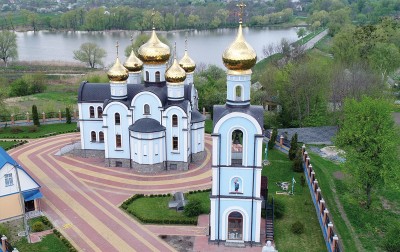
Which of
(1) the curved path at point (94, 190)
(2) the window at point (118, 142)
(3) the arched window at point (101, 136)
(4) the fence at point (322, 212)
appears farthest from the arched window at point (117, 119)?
(4) the fence at point (322, 212)

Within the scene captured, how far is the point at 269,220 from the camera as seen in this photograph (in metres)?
17.3

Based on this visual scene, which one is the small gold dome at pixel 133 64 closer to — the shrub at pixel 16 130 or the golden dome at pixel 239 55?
the shrub at pixel 16 130

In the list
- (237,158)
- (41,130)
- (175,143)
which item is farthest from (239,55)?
(41,130)

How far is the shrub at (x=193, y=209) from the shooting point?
18.1 metres

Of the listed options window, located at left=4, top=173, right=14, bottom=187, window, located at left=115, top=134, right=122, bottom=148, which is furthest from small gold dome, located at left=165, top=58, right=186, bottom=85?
window, located at left=4, top=173, right=14, bottom=187

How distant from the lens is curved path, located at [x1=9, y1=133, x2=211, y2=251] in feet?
54.5

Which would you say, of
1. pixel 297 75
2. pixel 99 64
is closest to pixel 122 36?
pixel 99 64

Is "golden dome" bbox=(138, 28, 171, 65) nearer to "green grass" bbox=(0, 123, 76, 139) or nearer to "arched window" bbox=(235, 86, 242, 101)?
"arched window" bbox=(235, 86, 242, 101)

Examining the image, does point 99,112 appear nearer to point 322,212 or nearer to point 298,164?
point 298,164

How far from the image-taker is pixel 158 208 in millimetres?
18875

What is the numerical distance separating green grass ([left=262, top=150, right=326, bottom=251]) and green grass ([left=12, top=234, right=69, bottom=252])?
7.82 meters

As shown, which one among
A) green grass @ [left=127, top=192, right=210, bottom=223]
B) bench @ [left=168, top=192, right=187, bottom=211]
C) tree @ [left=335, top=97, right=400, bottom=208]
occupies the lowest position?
green grass @ [left=127, top=192, right=210, bottom=223]

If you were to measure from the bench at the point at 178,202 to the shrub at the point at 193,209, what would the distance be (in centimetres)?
35

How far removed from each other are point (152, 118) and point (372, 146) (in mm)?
10534
